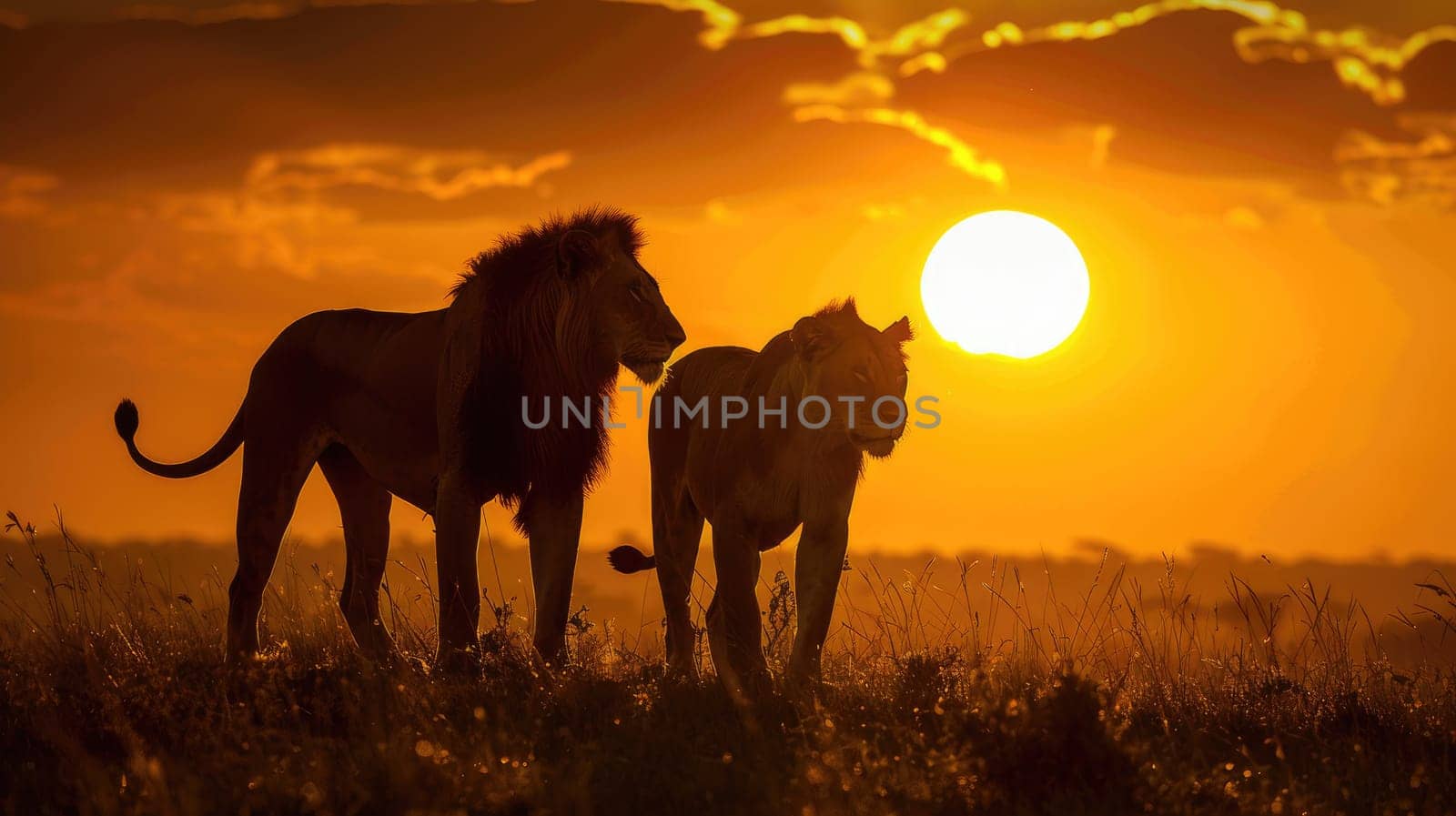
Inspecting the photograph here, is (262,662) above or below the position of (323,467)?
below

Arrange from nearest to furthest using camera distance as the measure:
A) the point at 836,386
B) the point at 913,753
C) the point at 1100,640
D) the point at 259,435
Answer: the point at 913,753 < the point at 836,386 < the point at 1100,640 < the point at 259,435

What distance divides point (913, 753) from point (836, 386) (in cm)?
212

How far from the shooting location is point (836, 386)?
8.62 m

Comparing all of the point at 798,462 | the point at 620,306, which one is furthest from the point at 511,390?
the point at 798,462

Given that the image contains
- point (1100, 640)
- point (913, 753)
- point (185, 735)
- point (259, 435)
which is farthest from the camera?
point (259, 435)

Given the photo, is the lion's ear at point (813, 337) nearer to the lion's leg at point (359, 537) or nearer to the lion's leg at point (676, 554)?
the lion's leg at point (676, 554)

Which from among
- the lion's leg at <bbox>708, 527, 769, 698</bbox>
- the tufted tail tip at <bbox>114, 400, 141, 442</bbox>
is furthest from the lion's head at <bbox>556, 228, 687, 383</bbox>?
the tufted tail tip at <bbox>114, 400, 141, 442</bbox>

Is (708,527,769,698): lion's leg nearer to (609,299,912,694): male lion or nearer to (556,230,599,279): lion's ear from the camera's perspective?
(609,299,912,694): male lion

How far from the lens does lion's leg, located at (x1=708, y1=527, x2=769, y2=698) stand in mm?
8633

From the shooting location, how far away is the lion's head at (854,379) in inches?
338

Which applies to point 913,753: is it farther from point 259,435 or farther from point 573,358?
point 259,435

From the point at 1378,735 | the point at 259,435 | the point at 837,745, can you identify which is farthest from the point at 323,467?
the point at 1378,735

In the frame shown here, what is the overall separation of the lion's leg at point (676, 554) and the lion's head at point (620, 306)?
1.19m

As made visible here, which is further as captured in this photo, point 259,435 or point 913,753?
point 259,435
